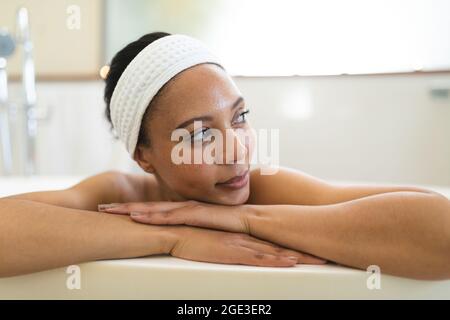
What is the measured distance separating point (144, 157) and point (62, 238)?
0.96 feet

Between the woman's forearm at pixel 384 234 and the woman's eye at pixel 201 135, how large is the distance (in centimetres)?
21

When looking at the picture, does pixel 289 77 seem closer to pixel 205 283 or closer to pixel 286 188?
pixel 286 188

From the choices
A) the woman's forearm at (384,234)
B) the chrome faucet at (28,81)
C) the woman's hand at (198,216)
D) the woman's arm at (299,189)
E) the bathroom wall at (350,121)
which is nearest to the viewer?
the woman's forearm at (384,234)

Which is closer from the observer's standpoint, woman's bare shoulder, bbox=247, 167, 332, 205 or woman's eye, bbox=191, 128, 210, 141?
woman's eye, bbox=191, 128, 210, 141

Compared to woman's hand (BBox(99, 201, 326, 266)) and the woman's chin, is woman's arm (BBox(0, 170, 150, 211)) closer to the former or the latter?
woman's hand (BBox(99, 201, 326, 266))

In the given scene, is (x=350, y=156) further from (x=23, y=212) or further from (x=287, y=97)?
(x=23, y=212)

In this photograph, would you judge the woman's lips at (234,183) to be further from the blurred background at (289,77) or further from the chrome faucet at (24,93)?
the chrome faucet at (24,93)

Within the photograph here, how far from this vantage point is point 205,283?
66 cm

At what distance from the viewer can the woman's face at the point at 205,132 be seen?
794 mm

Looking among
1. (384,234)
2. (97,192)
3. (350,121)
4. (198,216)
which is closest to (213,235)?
(198,216)

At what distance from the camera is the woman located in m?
0.65

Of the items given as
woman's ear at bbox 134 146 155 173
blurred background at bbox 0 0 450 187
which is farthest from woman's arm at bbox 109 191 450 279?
blurred background at bbox 0 0 450 187

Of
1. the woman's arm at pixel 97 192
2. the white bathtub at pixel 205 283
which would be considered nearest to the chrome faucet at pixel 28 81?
the woman's arm at pixel 97 192

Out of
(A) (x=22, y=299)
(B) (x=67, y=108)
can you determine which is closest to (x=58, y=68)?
(B) (x=67, y=108)
